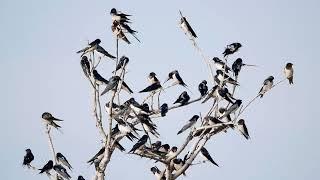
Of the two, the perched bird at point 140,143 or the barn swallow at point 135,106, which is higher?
the barn swallow at point 135,106

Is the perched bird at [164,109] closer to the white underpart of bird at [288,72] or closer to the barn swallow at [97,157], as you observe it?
the barn swallow at [97,157]

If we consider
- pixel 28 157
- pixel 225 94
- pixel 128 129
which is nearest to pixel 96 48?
pixel 128 129

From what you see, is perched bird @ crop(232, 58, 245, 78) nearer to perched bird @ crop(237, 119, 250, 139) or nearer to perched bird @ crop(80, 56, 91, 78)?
perched bird @ crop(237, 119, 250, 139)

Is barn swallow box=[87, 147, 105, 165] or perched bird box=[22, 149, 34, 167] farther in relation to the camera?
perched bird box=[22, 149, 34, 167]

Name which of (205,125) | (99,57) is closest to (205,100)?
(205,125)

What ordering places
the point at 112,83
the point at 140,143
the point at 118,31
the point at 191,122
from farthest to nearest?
1. the point at 191,122
2. the point at 140,143
3. the point at 118,31
4. the point at 112,83

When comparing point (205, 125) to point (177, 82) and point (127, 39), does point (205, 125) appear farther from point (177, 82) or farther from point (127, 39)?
point (177, 82)

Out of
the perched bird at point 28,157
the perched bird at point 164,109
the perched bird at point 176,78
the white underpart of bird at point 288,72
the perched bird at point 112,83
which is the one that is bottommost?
the perched bird at point 164,109

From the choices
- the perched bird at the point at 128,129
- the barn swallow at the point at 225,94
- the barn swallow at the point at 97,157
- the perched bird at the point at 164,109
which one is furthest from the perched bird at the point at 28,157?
the barn swallow at the point at 225,94

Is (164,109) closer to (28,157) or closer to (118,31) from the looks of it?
(118,31)

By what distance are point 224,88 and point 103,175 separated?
10.0ft

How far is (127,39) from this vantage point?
15445 mm

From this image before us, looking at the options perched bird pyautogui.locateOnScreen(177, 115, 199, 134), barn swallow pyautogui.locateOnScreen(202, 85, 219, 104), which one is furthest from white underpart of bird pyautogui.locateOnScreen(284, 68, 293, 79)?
barn swallow pyautogui.locateOnScreen(202, 85, 219, 104)

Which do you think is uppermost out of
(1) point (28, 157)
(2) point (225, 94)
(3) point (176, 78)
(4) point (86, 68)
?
(3) point (176, 78)
